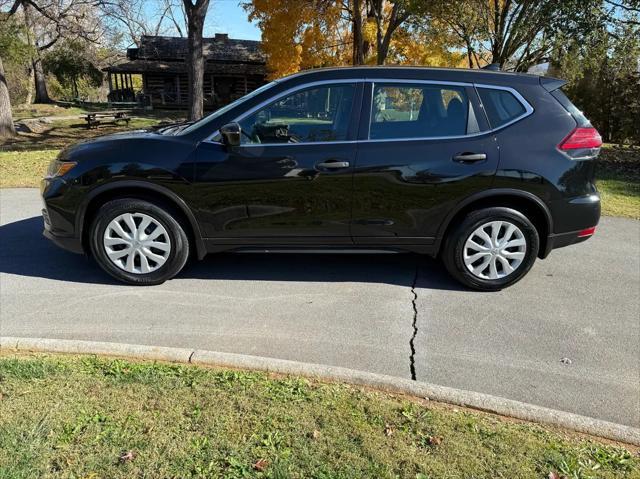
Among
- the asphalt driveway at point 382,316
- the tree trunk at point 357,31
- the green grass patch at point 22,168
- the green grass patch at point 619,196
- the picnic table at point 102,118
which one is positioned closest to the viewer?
the asphalt driveway at point 382,316

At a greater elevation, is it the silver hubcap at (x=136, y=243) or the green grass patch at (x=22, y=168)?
the silver hubcap at (x=136, y=243)

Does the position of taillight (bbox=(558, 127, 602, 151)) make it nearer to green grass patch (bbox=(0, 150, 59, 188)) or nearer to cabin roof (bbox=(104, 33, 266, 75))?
green grass patch (bbox=(0, 150, 59, 188))

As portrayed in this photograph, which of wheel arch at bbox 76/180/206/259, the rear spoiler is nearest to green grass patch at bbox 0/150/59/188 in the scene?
wheel arch at bbox 76/180/206/259

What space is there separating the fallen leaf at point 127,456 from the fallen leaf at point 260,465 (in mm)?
579

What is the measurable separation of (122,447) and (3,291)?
9.17ft

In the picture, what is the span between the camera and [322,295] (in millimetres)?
4496

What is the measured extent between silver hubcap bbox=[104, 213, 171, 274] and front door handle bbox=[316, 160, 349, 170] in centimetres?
149

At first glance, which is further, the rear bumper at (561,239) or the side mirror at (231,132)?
the rear bumper at (561,239)

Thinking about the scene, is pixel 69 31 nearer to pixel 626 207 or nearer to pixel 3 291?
pixel 3 291

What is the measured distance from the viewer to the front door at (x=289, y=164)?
428 cm

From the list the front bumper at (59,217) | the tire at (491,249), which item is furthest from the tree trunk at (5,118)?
the tire at (491,249)

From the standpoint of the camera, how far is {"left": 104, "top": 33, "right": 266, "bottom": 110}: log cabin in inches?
1382

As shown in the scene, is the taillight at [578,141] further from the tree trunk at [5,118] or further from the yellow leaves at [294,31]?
the yellow leaves at [294,31]

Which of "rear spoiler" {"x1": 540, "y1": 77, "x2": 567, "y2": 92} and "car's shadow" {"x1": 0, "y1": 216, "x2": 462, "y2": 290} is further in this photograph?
"car's shadow" {"x1": 0, "y1": 216, "x2": 462, "y2": 290}
